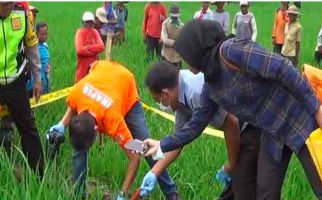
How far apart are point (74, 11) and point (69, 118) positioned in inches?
542

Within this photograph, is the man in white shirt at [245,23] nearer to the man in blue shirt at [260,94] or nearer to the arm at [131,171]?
the arm at [131,171]

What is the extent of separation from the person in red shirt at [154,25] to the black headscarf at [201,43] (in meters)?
6.61


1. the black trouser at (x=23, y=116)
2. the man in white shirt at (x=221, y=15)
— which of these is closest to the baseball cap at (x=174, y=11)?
the man in white shirt at (x=221, y=15)

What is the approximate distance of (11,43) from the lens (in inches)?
151

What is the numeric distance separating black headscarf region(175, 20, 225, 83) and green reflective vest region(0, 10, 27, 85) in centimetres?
158

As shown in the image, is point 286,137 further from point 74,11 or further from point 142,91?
point 74,11

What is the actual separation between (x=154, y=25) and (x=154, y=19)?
11cm

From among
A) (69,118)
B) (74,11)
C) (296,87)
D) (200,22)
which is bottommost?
(74,11)

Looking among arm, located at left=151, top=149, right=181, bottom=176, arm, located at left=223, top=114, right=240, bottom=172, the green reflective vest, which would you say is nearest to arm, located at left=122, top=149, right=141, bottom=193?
arm, located at left=151, top=149, right=181, bottom=176

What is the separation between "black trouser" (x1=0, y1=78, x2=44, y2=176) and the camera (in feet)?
12.9

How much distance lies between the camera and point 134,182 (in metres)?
3.69

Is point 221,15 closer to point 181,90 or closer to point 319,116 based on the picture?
point 181,90

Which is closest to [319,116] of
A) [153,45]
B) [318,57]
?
[153,45]

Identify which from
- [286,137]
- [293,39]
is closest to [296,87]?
[286,137]
